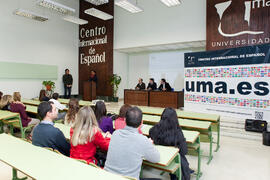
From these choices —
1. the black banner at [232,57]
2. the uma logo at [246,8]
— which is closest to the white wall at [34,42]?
the black banner at [232,57]

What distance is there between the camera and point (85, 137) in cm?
171

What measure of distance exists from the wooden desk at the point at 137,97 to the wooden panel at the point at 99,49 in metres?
1.42

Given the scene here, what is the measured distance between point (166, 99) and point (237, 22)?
3553 millimetres

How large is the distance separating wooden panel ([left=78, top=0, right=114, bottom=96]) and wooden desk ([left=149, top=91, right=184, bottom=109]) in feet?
8.76

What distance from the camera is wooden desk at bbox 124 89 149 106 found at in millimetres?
7676

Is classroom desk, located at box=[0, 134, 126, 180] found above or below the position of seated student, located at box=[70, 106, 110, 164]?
below

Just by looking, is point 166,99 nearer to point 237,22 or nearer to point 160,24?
point 160,24

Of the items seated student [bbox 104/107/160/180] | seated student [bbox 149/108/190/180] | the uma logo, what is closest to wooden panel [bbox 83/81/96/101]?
the uma logo

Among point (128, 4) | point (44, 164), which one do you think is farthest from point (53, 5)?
point (44, 164)

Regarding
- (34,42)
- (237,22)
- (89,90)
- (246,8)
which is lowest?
(89,90)

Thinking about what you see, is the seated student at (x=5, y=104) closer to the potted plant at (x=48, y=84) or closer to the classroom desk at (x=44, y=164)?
the classroom desk at (x=44, y=164)

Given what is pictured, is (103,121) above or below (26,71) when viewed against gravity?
below

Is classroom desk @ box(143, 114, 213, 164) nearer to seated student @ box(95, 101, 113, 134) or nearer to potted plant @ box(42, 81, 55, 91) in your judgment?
seated student @ box(95, 101, 113, 134)

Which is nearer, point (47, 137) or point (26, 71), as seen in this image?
point (47, 137)
